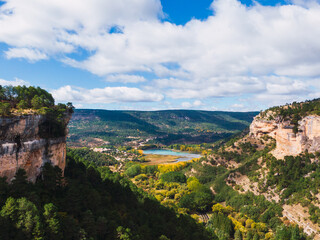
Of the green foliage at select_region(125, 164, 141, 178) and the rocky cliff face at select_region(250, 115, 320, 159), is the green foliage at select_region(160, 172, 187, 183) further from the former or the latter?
the rocky cliff face at select_region(250, 115, 320, 159)

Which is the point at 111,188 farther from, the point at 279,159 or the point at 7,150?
the point at 279,159

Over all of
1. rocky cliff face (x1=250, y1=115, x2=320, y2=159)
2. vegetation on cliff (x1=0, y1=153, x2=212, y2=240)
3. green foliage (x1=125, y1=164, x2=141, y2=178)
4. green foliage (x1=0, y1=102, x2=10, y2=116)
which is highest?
green foliage (x1=0, y1=102, x2=10, y2=116)

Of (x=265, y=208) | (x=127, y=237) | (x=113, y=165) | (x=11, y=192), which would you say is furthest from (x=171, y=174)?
(x=11, y=192)

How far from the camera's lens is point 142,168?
5246 inches

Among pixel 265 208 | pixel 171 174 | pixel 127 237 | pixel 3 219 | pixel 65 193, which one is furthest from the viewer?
pixel 171 174

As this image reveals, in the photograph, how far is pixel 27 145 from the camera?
33062 millimetres

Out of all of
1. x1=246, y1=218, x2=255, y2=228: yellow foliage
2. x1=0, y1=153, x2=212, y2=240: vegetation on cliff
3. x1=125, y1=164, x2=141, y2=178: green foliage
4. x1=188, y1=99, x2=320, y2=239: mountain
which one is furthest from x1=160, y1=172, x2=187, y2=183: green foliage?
x1=0, y1=153, x2=212, y2=240: vegetation on cliff

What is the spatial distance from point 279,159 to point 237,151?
94.9 feet

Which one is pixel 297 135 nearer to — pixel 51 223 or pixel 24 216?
pixel 51 223

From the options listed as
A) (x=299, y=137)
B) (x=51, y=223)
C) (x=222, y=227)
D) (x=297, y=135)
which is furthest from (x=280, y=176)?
(x=51, y=223)

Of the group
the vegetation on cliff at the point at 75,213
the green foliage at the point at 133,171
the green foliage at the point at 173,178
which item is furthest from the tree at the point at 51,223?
the green foliage at the point at 133,171

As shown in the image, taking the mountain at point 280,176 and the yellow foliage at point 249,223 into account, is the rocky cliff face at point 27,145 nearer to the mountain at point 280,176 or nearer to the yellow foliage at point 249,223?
the yellow foliage at point 249,223

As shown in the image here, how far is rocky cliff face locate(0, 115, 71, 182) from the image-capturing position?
29.5 meters

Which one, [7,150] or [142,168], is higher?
[7,150]
